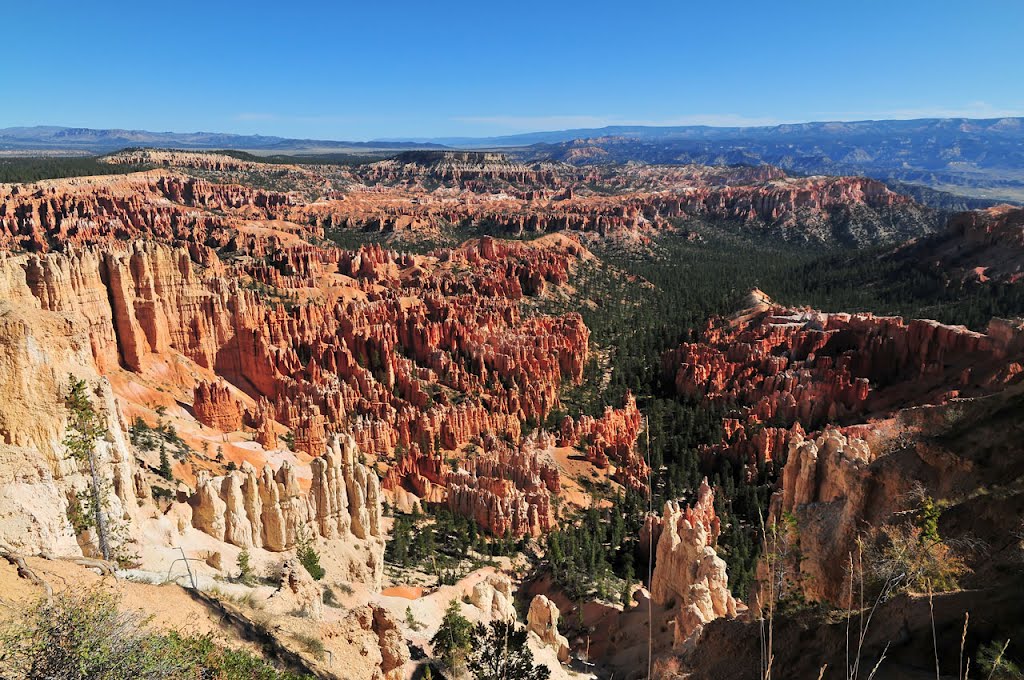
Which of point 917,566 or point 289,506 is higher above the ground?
point 917,566

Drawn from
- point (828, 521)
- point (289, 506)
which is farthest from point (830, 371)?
point (289, 506)

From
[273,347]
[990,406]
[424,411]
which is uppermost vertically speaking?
[990,406]

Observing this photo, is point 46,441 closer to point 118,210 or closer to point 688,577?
point 688,577

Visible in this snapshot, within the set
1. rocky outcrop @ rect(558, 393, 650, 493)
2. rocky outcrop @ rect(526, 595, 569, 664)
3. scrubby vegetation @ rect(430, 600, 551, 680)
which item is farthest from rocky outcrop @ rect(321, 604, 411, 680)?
rocky outcrop @ rect(558, 393, 650, 493)

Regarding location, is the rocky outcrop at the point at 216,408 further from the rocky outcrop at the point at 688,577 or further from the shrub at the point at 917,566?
the shrub at the point at 917,566

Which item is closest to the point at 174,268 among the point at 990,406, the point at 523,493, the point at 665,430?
the point at 523,493

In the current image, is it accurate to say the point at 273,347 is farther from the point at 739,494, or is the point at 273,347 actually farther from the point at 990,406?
the point at 990,406
